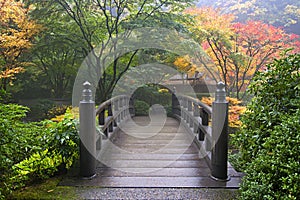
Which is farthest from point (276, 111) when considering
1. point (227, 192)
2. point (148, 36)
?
point (148, 36)

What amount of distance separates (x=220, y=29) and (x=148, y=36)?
8.50 feet

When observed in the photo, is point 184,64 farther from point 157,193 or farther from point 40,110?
point 157,193

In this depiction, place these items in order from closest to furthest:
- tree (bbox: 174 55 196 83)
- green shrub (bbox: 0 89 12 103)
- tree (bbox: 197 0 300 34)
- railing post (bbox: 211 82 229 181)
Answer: green shrub (bbox: 0 89 12 103)
railing post (bbox: 211 82 229 181)
tree (bbox: 174 55 196 83)
tree (bbox: 197 0 300 34)

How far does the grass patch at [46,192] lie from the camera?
2075mm

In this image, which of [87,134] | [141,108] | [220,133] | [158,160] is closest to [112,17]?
[141,108]

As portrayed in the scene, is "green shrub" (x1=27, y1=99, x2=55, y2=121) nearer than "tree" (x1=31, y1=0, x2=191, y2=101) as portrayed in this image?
No

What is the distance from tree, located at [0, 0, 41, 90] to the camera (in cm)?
668

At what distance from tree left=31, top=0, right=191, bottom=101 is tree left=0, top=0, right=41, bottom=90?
0.83 metres

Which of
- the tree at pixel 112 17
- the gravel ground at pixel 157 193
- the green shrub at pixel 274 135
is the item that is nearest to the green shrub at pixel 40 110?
the tree at pixel 112 17

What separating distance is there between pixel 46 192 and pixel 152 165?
3.98 ft

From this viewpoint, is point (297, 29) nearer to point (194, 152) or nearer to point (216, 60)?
point (216, 60)

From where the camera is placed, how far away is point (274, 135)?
1555 millimetres

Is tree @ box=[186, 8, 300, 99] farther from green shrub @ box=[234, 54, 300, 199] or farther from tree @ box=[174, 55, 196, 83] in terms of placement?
green shrub @ box=[234, 54, 300, 199]

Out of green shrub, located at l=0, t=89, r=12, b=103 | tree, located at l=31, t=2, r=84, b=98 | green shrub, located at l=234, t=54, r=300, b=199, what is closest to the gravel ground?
green shrub, located at l=234, t=54, r=300, b=199
